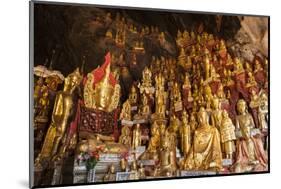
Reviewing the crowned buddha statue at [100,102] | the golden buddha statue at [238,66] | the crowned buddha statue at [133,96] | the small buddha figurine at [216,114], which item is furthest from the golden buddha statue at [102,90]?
the golden buddha statue at [238,66]

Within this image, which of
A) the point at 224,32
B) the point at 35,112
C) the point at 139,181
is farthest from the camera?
the point at 224,32

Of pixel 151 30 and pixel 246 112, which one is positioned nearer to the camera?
pixel 151 30

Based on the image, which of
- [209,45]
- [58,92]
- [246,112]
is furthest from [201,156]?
[58,92]

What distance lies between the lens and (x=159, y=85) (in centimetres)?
515

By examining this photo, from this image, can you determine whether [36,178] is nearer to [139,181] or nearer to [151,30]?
[139,181]

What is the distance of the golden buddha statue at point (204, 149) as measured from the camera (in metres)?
5.29

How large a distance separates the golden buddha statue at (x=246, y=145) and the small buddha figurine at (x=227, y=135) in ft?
0.22

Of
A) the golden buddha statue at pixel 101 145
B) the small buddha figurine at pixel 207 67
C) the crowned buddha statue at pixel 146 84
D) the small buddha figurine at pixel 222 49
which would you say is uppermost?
the small buddha figurine at pixel 222 49

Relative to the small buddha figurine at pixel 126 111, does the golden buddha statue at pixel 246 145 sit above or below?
below

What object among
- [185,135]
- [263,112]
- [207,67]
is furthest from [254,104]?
[185,135]

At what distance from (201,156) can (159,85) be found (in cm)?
81

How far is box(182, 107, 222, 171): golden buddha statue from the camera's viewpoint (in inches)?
208

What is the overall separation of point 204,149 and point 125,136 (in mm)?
821

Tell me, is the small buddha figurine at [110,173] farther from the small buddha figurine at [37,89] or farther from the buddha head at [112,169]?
the small buddha figurine at [37,89]
